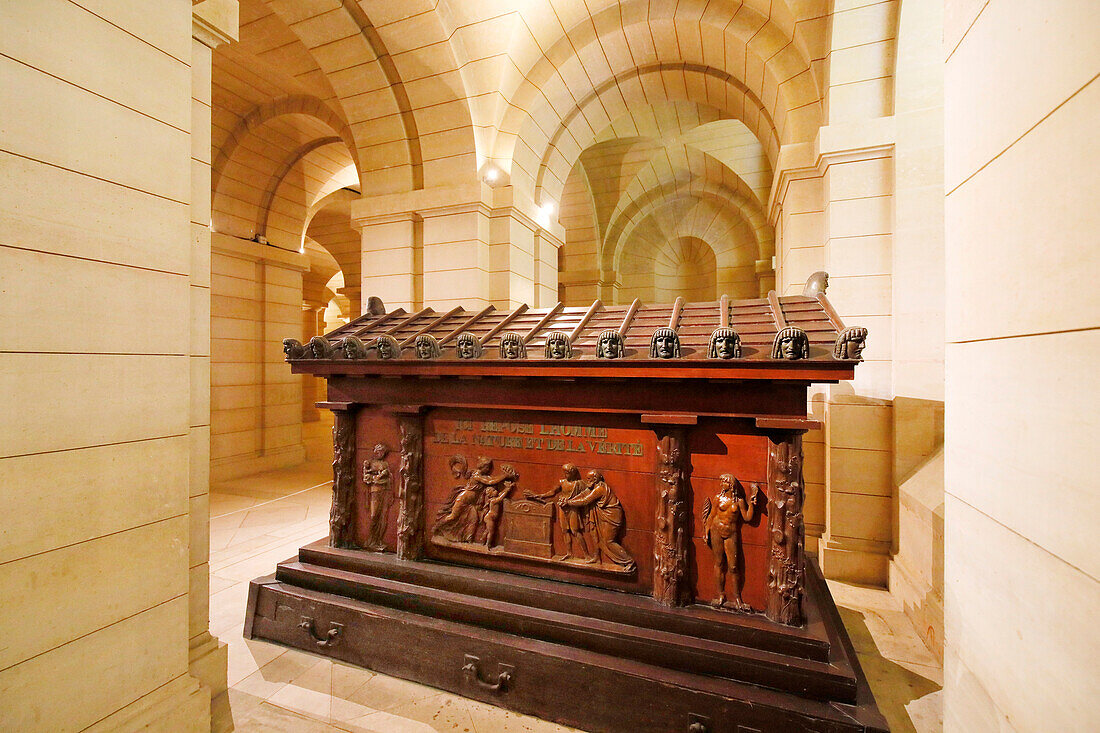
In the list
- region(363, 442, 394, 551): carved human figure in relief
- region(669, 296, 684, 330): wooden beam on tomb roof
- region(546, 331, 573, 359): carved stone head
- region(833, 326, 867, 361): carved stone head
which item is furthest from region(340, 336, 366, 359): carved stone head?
region(833, 326, 867, 361): carved stone head

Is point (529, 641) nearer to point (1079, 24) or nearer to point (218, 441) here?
point (1079, 24)

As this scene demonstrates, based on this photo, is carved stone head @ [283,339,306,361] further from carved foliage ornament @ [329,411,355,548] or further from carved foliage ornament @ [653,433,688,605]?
carved foliage ornament @ [653,433,688,605]

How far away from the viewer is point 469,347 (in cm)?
310

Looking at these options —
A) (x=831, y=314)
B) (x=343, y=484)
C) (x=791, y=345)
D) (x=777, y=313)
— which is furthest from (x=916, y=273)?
(x=343, y=484)

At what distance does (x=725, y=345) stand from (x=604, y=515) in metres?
1.28

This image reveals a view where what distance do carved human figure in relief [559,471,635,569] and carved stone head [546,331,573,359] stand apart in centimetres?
79

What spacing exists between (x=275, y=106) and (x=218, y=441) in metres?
5.85

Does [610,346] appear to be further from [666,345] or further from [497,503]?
[497,503]

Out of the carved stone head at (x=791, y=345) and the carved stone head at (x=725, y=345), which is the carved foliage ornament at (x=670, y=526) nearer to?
the carved stone head at (x=725, y=345)

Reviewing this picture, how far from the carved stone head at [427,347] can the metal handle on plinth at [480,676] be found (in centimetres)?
195

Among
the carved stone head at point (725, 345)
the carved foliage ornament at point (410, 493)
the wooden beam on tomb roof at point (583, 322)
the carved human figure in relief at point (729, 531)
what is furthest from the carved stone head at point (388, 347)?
the carved human figure in relief at point (729, 531)

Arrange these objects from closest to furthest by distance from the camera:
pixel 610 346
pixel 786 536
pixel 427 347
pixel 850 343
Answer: pixel 850 343 → pixel 786 536 → pixel 610 346 → pixel 427 347

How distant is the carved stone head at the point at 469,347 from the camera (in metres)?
3.09

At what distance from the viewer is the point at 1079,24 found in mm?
1038
